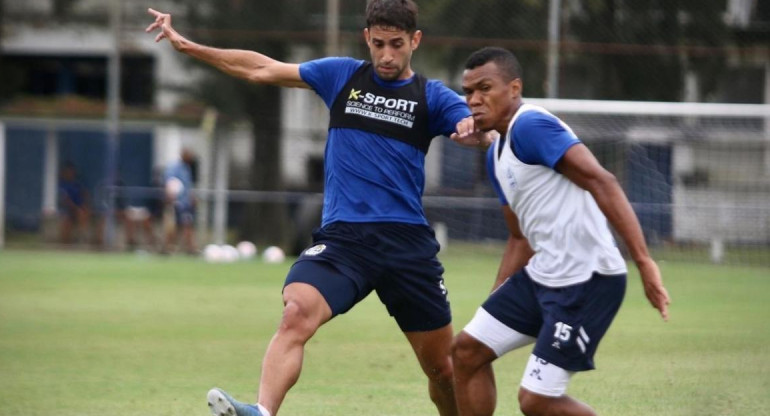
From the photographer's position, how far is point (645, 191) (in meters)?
24.4

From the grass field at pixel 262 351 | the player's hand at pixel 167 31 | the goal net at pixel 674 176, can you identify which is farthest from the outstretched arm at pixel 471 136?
the goal net at pixel 674 176

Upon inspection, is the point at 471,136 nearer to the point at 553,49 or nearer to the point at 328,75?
the point at 328,75

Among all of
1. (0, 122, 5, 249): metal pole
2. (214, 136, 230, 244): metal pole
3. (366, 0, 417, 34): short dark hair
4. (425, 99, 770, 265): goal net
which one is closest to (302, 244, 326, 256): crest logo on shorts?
(366, 0, 417, 34): short dark hair

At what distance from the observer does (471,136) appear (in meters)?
6.64

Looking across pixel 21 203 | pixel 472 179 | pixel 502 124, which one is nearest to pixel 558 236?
pixel 502 124

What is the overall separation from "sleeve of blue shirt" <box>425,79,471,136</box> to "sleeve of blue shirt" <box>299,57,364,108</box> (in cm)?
45

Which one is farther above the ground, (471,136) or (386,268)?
(471,136)

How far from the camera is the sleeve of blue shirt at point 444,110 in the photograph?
23.0 ft

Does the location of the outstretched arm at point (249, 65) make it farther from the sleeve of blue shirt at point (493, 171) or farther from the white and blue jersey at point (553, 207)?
the white and blue jersey at point (553, 207)

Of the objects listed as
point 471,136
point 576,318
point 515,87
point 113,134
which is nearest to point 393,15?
point 471,136

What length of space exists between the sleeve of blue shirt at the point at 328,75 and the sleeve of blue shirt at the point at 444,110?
455mm

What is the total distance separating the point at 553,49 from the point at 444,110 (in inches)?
730

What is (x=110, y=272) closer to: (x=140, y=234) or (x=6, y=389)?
(x=140, y=234)

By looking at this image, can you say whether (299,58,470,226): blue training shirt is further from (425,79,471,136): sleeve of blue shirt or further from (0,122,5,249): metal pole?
(0,122,5,249): metal pole
